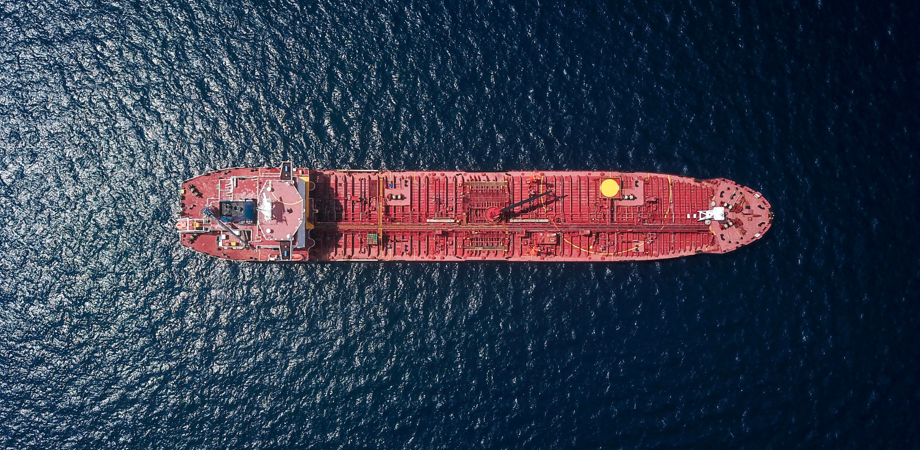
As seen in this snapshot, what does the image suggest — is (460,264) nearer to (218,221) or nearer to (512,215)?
(512,215)

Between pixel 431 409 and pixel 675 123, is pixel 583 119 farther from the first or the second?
pixel 431 409

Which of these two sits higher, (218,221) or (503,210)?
(503,210)

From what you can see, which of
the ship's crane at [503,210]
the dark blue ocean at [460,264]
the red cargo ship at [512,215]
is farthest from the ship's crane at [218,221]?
the ship's crane at [503,210]

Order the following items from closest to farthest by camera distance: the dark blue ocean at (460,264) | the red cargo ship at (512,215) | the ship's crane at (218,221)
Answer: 1. the ship's crane at (218,221)
2. the dark blue ocean at (460,264)
3. the red cargo ship at (512,215)

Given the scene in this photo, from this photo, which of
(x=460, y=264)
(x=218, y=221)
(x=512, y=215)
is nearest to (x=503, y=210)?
(x=512, y=215)

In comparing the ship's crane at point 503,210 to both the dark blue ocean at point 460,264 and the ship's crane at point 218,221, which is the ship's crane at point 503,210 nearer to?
the dark blue ocean at point 460,264

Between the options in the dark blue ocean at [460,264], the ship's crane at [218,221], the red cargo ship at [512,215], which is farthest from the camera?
the red cargo ship at [512,215]
